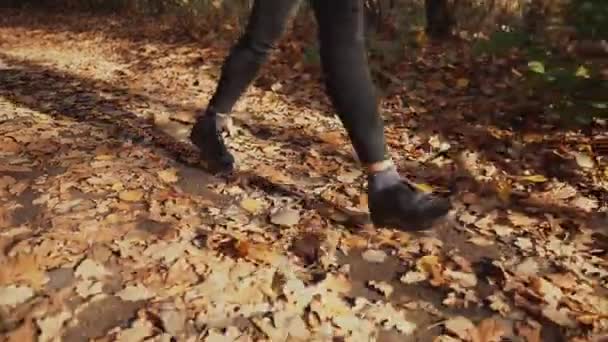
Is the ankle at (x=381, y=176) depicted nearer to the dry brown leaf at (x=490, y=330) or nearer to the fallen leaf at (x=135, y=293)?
the dry brown leaf at (x=490, y=330)

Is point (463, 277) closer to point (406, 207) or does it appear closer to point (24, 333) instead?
point (406, 207)

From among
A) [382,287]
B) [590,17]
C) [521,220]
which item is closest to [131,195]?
[382,287]

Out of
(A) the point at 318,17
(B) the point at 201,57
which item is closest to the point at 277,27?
(A) the point at 318,17

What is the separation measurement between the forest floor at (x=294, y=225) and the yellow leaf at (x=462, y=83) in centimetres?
1

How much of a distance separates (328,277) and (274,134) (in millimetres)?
1703

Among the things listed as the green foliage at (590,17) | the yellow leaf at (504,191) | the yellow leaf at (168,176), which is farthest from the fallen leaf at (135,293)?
the green foliage at (590,17)

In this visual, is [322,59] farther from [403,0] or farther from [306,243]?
[403,0]

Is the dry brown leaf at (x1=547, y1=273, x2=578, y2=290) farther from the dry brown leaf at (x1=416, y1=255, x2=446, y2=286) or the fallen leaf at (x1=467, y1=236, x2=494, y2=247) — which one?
the dry brown leaf at (x1=416, y1=255, x2=446, y2=286)

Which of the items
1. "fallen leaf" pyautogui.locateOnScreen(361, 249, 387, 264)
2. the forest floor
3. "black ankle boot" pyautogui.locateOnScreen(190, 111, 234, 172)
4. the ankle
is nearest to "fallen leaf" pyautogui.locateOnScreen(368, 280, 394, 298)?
the forest floor

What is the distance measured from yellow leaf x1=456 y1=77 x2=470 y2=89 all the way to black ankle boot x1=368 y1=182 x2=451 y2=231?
2.27 metres

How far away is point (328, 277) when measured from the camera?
2.34m

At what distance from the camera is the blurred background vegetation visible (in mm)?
3373

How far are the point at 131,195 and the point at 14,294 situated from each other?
83 centimetres

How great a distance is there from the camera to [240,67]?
2717mm
